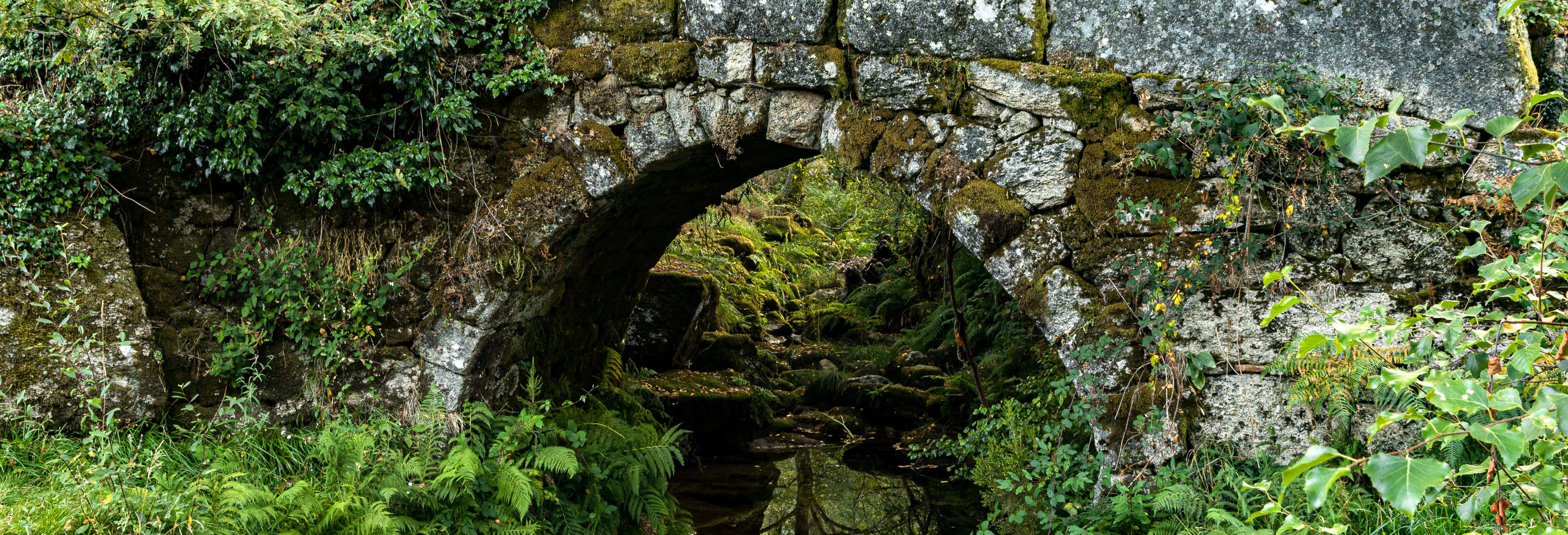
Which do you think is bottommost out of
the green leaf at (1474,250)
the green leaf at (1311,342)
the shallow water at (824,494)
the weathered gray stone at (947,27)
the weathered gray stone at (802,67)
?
the shallow water at (824,494)

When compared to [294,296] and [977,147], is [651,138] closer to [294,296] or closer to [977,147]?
[977,147]

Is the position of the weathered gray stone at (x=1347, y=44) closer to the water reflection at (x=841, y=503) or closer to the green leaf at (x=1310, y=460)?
the green leaf at (x=1310, y=460)

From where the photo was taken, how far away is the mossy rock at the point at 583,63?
4.71 m

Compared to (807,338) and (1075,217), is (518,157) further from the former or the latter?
(807,338)

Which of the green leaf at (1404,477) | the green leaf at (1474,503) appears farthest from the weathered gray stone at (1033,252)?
the green leaf at (1404,477)

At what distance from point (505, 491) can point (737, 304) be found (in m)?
7.07

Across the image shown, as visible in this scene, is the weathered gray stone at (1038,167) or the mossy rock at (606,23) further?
the mossy rock at (606,23)

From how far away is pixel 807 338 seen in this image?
12.7m

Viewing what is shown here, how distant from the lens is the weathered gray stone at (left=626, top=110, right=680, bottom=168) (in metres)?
4.67

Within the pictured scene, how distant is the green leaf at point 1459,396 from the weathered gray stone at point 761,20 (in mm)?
3368

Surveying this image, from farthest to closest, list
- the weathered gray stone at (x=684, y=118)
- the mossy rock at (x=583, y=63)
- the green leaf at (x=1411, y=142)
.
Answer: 1. the mossy rock at (x=583, y=63)
2. the weathered gray stone at (x=684, y=118)
3. the green leaf at (x=1411, y=142)

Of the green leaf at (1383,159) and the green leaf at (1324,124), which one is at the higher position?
the green leaf at (1324,124)

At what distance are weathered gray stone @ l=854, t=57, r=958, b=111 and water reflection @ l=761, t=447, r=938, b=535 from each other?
3482 millimetres

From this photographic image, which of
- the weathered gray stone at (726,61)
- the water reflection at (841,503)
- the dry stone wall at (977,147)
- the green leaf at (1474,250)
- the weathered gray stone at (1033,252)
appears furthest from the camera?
the water reflection at (841,503)
